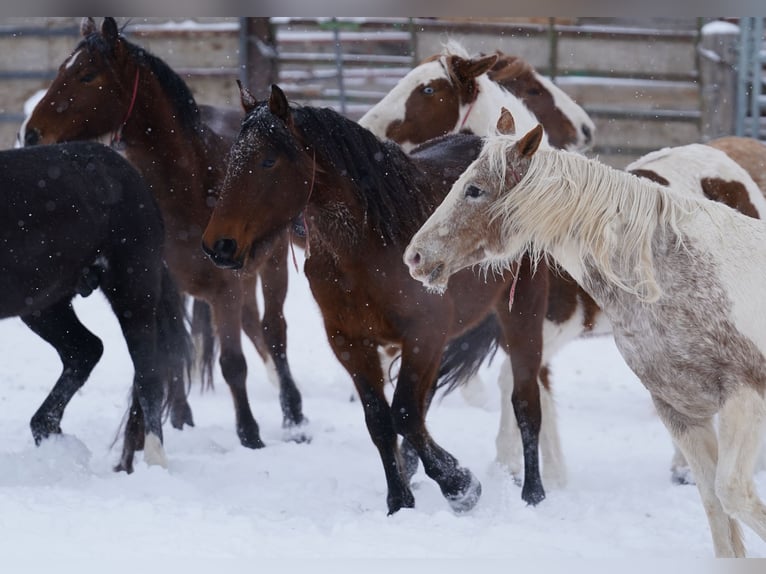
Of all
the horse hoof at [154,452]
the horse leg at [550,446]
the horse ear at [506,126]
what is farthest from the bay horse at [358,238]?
the horse hoof at [154,452]

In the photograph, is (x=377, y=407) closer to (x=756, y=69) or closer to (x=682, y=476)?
(x=682, y=476)

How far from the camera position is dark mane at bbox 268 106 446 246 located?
13.0 feet

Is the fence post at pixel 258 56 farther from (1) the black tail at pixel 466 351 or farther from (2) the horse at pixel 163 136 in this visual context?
(1) the black tail at pixel 466 351

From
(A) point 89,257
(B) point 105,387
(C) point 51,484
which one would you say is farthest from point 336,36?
(C) point 51,484

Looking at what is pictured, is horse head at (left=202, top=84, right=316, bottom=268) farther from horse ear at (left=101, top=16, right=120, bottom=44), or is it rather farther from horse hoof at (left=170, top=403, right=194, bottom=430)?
horse hoof at (left=170, top=403, right=194, bottom=430)

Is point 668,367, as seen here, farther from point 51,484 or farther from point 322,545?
point 51,484

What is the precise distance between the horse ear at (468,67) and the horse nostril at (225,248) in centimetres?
209

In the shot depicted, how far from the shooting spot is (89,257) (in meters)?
4.65

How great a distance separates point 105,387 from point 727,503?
4.93 meters

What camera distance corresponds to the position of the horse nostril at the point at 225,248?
3.73 m

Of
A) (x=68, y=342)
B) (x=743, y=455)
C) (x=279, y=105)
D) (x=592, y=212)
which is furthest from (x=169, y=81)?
(x=743, y=455)

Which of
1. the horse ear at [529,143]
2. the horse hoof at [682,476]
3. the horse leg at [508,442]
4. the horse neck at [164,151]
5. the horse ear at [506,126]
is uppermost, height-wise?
the horse ear at [529,143]

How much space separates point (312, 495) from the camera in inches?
176

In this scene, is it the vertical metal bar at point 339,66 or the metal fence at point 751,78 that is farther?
the vertical metal bar at point 339,66
